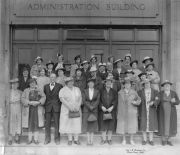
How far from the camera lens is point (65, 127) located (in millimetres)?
11695

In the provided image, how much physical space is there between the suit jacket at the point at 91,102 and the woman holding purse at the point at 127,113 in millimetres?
663

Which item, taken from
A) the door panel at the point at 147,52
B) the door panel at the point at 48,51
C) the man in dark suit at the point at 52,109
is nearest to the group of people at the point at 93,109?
the man in dark suit at the point at 52,109

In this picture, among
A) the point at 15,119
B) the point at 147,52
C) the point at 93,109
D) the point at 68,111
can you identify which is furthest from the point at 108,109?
the point at 147,52

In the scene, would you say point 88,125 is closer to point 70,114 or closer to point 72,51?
point 70,114

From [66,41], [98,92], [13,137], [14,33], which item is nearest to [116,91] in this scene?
[98,92]

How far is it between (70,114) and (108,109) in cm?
102

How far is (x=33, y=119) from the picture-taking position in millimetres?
11852

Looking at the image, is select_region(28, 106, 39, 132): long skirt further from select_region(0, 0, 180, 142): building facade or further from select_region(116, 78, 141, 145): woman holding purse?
select_region(0, 0, 180, 142): building facade

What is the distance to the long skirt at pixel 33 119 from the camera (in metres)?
11.8

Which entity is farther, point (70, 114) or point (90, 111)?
point (90, 111)

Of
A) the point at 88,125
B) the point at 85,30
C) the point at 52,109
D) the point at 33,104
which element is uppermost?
the point at 85,30

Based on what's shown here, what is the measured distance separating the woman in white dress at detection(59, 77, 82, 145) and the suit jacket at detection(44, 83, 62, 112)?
0.50ft

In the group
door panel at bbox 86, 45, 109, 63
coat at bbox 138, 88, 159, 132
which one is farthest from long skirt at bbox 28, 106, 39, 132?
door panel at bbox 86, 45, 109, 63

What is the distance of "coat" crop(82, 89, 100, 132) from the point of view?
11.7m
